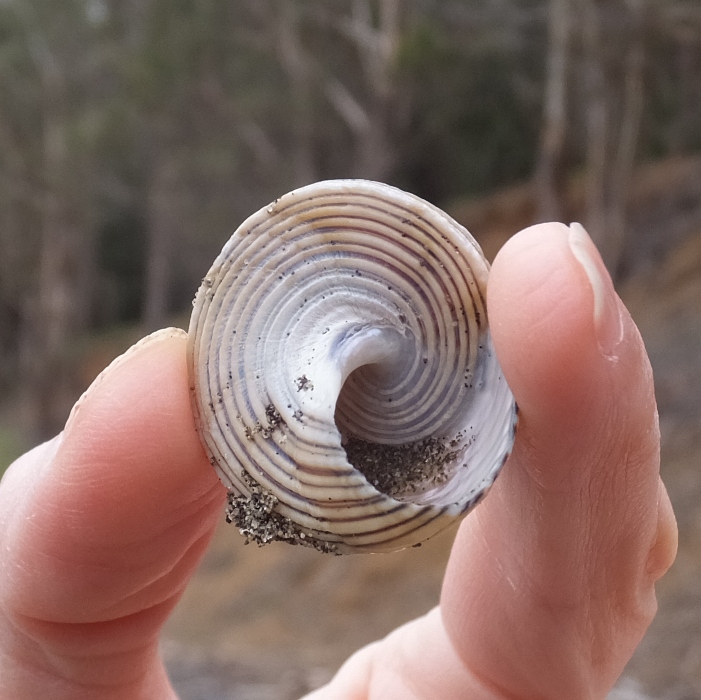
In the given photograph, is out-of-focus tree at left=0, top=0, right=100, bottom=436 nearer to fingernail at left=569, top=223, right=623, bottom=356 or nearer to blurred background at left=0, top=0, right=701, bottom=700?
blurred background at left=0, top=0, right=701, bottom=700

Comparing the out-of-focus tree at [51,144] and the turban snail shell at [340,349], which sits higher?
the turban snail shell at [340,349]

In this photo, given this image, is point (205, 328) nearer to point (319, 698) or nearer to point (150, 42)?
point (319, 698)

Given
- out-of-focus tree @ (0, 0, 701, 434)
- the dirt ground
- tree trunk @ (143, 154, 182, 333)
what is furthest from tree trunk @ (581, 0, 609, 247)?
tree trunk @ (143, 154, 182, 333)

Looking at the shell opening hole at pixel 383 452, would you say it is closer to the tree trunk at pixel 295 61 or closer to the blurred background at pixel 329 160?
the blurred background at pixel 329 160

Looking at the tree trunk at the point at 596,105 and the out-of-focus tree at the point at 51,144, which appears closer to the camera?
the tree trunk at the point at 596,105

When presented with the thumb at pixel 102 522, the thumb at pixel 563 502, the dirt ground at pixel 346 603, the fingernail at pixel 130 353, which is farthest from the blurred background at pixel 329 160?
the fingernail at pixel 130 353

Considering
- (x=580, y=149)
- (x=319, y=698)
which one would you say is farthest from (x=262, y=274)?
(x=580, y=149)
